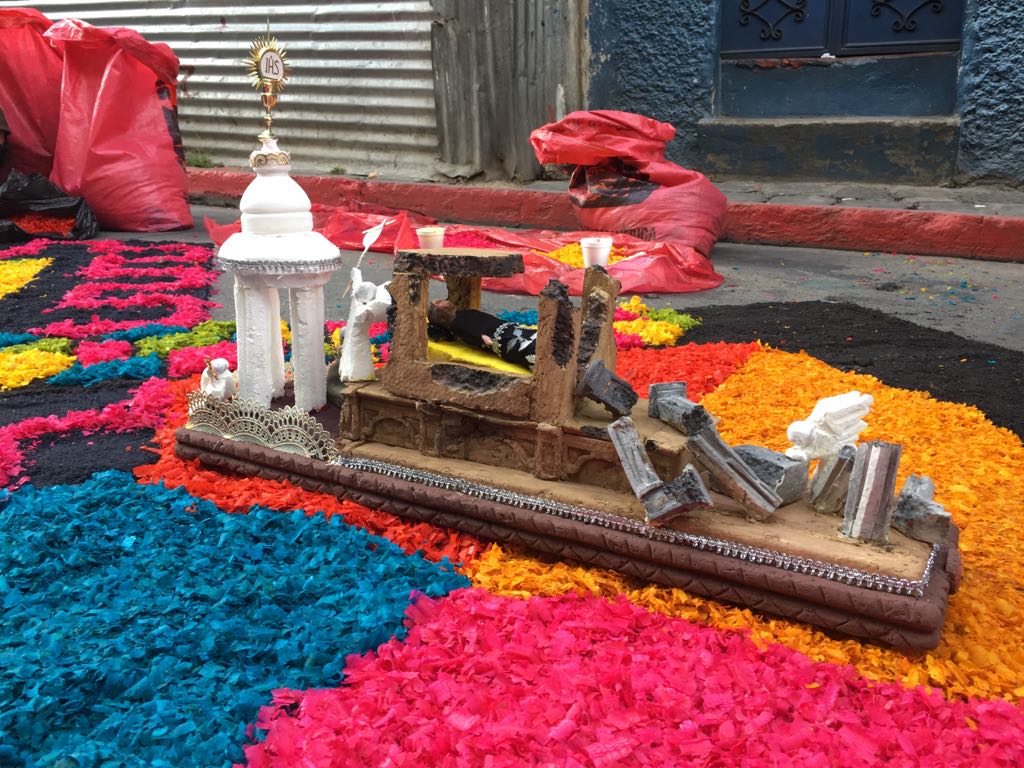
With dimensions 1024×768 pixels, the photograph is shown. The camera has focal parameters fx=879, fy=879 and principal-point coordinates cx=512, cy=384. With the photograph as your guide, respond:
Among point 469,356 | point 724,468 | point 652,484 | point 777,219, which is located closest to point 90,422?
point 469,356

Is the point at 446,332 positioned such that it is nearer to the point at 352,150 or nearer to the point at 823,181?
the point at 823,181

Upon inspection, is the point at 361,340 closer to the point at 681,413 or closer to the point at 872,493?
the point at 681,413

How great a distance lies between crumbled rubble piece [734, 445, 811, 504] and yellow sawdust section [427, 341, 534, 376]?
1.92 ft

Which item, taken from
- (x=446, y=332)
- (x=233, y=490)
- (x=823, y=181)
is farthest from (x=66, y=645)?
(x=823, y=181)

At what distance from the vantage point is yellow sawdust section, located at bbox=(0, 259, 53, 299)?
511 cm

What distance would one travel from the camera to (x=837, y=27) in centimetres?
689

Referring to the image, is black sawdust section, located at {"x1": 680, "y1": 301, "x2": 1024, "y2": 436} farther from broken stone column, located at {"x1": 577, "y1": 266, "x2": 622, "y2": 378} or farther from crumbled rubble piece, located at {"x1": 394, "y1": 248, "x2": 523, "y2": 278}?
crumbled rubble piece, located at {"x1": 394, "y1": 248, "x2": 523, "y2": 278}

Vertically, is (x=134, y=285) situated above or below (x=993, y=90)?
below

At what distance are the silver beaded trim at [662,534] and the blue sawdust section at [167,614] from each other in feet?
0.65

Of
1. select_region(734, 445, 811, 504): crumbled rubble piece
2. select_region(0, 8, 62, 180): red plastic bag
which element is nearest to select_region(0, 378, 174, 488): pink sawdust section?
select_region(734, 445, 811, 504): crumbled rubble piece

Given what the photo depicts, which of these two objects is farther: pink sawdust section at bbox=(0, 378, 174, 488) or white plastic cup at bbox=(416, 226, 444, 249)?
pink sawdust section at bbox=(0, 378, 174, 488)

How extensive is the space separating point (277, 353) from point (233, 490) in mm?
563

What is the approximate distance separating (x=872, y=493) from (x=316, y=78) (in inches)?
304

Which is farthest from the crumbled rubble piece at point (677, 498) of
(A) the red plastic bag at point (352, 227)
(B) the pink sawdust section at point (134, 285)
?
(A) the red plastic bag at point (352, 227)
